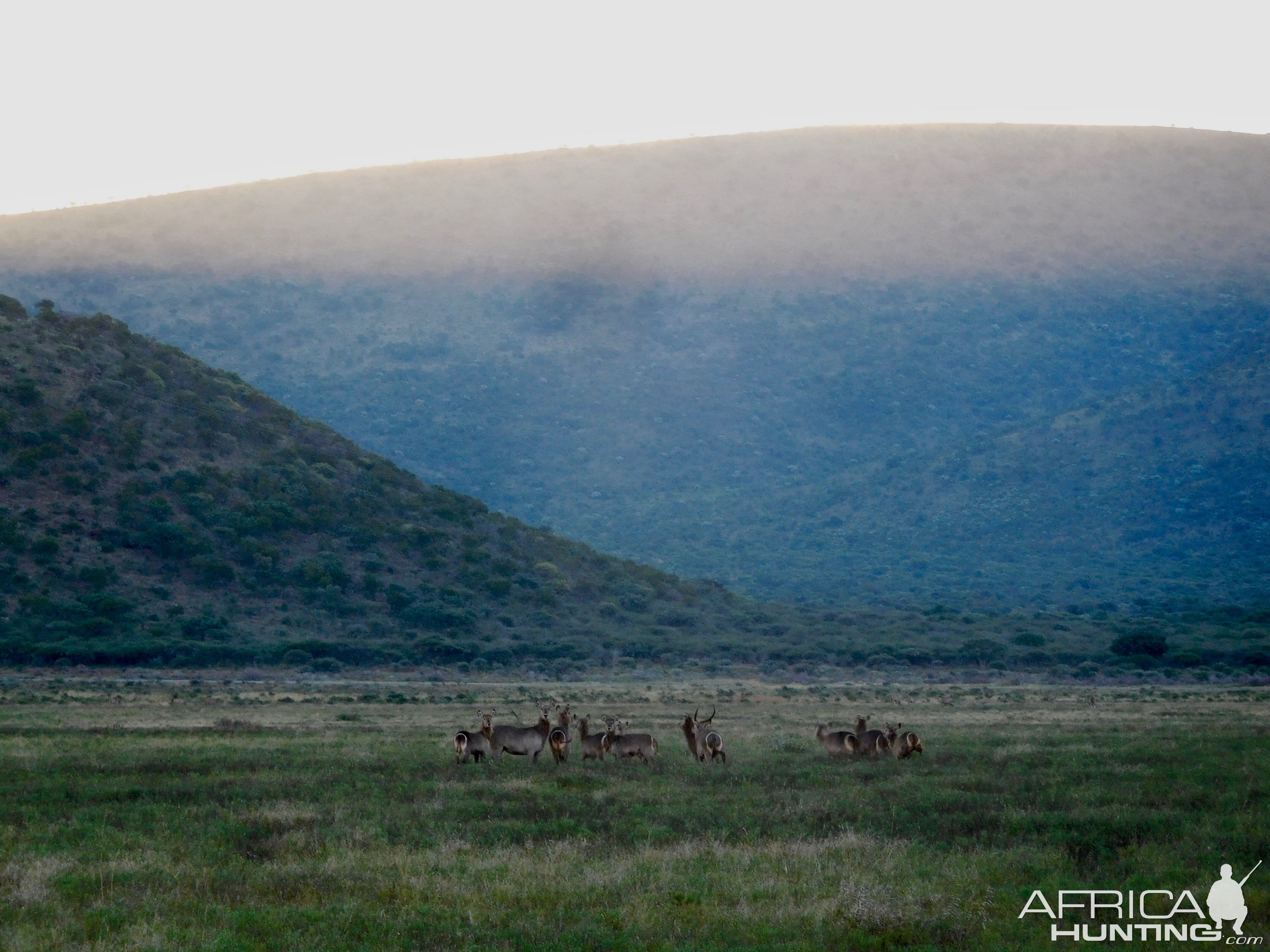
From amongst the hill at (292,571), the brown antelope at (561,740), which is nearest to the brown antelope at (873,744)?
the brown antelope at (561,740)

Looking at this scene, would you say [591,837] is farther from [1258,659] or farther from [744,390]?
[744,390]

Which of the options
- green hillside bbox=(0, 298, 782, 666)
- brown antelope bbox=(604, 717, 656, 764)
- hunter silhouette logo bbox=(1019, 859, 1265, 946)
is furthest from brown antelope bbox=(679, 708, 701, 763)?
green hillside bbox=(0, 298, 782, 666)

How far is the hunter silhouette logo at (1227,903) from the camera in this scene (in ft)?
35.4

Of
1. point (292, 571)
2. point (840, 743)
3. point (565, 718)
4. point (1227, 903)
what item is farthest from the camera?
point (292, 571)

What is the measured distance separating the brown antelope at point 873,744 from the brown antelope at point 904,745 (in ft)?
0.33

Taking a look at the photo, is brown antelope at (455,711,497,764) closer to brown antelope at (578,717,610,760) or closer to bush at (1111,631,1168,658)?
brown antelope at (578,717,610,760)

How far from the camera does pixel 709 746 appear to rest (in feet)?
69.6

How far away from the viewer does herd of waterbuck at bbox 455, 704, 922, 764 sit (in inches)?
841

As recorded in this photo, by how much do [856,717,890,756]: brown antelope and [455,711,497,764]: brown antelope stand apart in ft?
20.3

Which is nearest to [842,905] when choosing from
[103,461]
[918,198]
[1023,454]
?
[103,461]

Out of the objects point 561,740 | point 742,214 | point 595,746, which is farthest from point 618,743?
point 742,214

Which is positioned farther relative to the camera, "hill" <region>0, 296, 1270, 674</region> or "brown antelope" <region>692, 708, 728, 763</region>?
"hill" <region>0, 296, 1270, 674</region>

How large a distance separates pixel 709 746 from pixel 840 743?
8.74ft

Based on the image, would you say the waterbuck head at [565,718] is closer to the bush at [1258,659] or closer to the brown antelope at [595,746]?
the brown antelope at [595,746]
